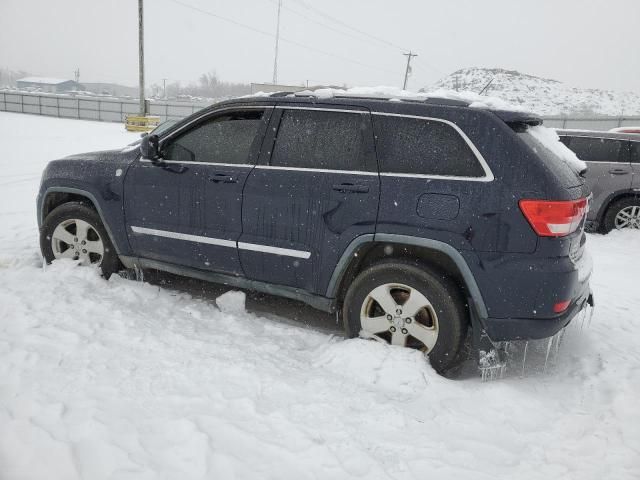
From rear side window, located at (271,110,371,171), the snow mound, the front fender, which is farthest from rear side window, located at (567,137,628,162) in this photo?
the front fender

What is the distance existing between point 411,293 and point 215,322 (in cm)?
161

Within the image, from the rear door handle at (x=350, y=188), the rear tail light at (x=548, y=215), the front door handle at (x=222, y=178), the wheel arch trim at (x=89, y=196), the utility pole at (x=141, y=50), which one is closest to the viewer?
the rear tail light at (x=548, y=215)

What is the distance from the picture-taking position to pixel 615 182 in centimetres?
760

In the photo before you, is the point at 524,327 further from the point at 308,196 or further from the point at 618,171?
the point at 618,171

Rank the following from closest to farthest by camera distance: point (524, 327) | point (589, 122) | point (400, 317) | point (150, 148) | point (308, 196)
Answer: point (524, 327), point (400, 317), point (308, 196), point (150, 148), point (589, 122)

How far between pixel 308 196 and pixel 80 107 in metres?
36.9

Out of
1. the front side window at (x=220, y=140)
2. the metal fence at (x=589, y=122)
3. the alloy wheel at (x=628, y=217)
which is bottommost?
the alloy wheel at (x=628, y=217)

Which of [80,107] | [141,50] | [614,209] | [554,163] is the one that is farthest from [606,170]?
[80,107]

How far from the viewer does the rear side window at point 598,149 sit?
25.2 feet

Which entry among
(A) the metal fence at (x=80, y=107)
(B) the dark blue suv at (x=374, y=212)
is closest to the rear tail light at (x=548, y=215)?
(B) the dark blue suv at (x=374, y=212)

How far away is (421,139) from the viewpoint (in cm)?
311

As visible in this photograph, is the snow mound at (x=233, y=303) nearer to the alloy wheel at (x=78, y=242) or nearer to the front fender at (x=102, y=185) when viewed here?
the front fender at (x=102, y=185)

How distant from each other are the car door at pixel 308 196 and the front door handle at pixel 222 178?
0.15 metres

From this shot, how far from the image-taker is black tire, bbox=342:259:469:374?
2994 mm
